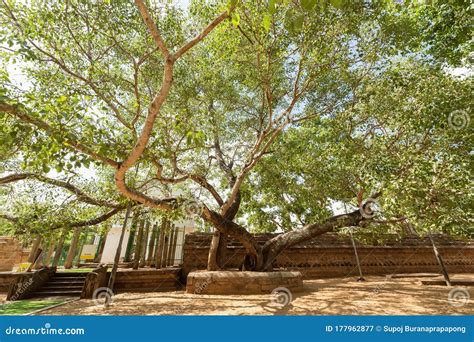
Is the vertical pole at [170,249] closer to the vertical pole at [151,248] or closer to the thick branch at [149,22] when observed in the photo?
the vertical pole at [151,248]

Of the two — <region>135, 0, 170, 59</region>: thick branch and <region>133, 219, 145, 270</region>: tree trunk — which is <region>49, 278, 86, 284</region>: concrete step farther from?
<region>135, 0, 170, 59</region>: thick branch

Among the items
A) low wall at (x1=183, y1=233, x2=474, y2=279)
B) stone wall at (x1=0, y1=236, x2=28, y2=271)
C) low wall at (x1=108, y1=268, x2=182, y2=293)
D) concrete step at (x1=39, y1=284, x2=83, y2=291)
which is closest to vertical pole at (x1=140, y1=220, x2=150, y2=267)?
low wall at (x1=108, y1=268, x2=182, y2=293)

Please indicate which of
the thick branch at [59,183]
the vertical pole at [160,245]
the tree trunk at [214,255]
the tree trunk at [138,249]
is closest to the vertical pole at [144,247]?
the tree trunk at [138,249]

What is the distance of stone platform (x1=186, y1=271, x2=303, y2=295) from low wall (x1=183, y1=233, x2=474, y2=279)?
3117mm

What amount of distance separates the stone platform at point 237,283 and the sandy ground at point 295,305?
349 mm

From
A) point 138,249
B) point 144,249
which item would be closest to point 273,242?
point 144,249

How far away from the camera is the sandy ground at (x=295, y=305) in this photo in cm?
582

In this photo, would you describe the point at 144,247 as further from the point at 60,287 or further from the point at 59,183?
the point at 59,183

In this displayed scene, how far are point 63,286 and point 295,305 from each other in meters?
9.20

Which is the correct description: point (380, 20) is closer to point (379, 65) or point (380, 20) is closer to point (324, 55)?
point (379, 65)

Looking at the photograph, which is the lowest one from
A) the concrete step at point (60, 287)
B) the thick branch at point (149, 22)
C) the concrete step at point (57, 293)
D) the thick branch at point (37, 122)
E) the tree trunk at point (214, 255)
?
the concrete step at point (57, 293)

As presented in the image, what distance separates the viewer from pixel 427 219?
6875mm

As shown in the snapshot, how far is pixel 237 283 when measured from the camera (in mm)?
8336

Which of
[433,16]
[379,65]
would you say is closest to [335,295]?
[379,65]
